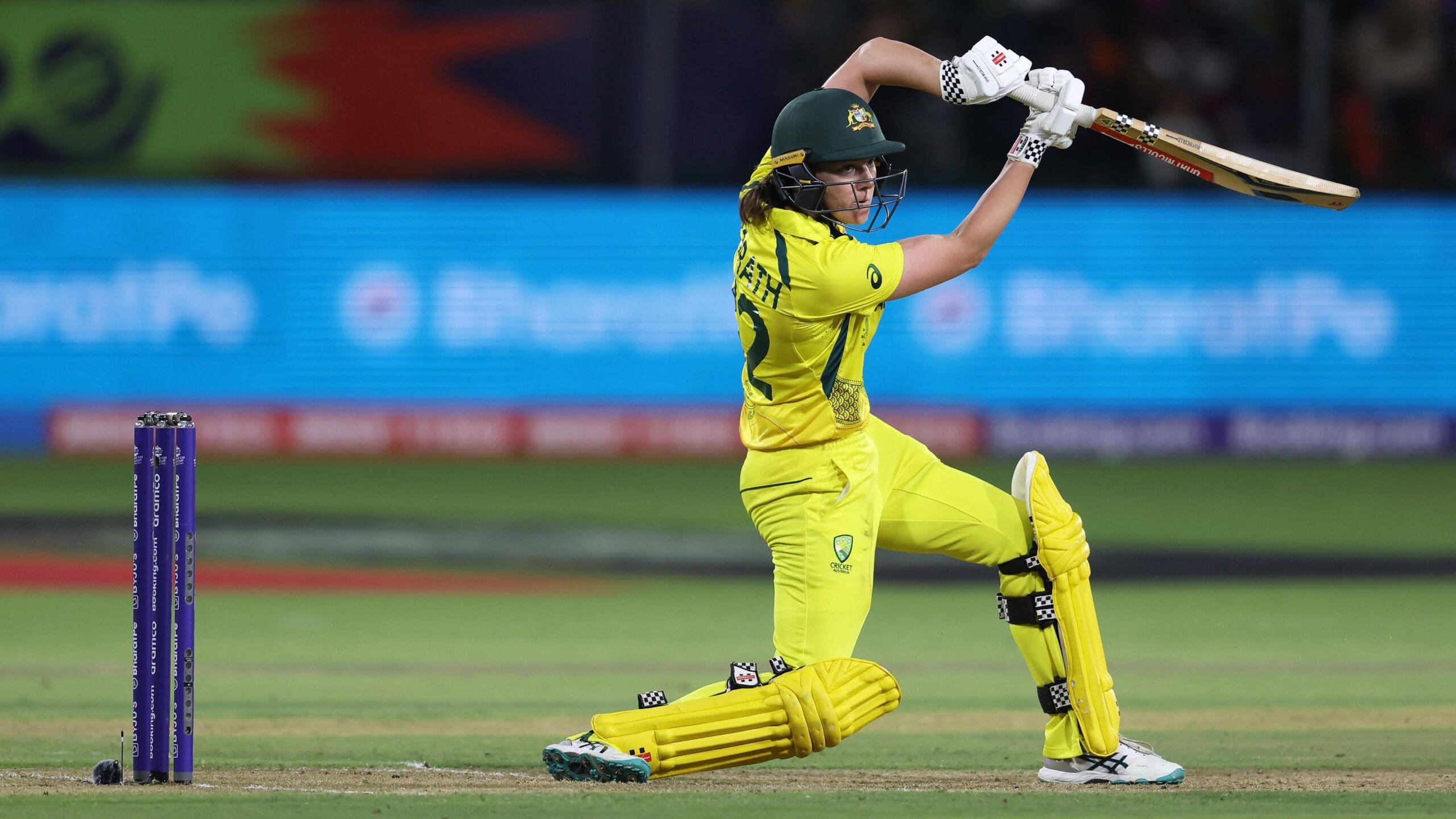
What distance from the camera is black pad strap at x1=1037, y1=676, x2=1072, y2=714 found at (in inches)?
213

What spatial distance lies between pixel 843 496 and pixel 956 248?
0.70 metres

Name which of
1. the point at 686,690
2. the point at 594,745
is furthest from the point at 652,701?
the point at 686,690

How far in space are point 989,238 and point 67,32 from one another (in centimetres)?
1202

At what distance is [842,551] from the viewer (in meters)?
5.11

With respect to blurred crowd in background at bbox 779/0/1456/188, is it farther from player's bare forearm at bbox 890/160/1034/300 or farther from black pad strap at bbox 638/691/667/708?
black pad strap at bbox 638/691/667/708

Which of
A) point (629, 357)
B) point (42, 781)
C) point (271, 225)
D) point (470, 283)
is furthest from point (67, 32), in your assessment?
point (42, 781)

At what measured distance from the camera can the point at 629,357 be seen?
51.0ft

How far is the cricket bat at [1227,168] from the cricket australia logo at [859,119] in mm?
707

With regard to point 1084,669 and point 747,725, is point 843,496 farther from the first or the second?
point 1084,669

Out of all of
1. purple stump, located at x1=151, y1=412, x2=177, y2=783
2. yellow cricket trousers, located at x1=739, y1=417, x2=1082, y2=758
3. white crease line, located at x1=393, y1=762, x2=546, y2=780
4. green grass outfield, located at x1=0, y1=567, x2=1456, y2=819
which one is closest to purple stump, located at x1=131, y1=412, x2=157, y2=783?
purple stump, located at x1=151, y1=412, x2=177, y2=783

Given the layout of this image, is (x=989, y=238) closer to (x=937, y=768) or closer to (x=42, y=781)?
(x=937, y=768)

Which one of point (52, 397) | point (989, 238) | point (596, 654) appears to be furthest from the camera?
point (52, 397)

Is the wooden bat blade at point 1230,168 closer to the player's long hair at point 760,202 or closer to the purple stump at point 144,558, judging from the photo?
the player's long hair at point 760,202

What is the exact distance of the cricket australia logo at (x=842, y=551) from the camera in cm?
509
